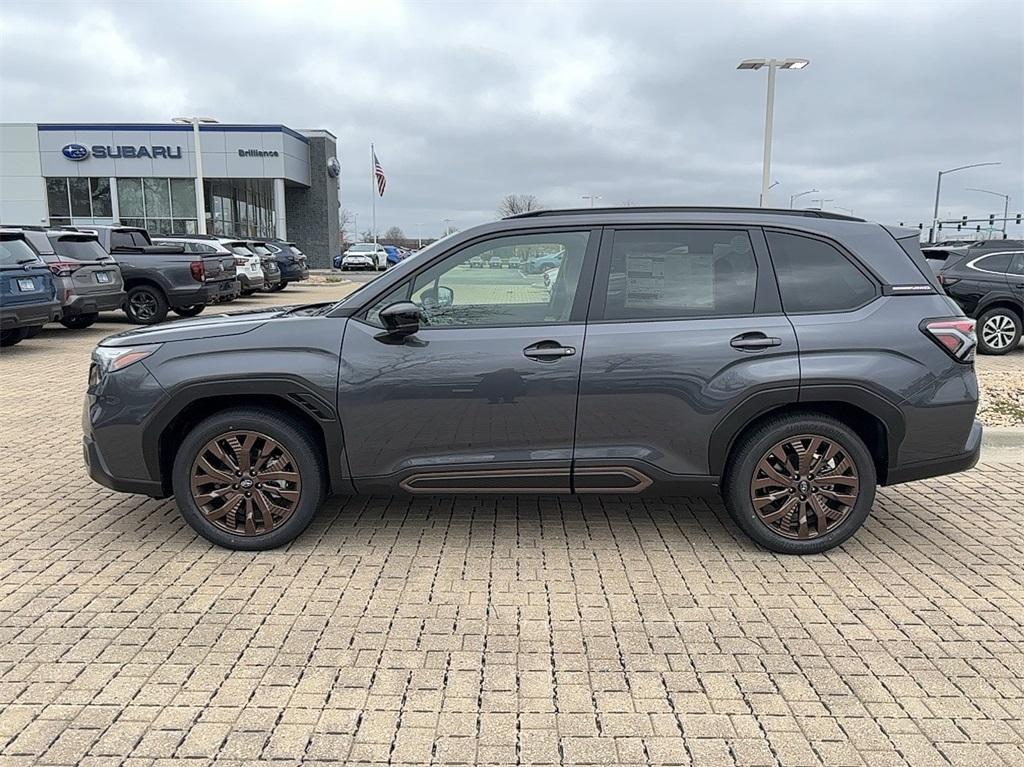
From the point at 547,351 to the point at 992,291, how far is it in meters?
10.2

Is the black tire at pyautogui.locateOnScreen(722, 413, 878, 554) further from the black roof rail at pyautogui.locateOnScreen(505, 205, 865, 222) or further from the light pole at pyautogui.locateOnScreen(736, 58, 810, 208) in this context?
A: the light pole at pyautogui.locateOnScreen(736, 58, 810, 208)

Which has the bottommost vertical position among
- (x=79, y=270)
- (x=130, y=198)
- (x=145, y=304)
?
(x=145, y=304)

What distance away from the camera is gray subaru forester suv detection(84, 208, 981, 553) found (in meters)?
4.01

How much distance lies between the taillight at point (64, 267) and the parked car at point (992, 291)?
13222 millimetres

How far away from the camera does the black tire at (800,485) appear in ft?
13.4

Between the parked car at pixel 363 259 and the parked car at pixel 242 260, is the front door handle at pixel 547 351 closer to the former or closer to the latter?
the parked car at pixel 242 260

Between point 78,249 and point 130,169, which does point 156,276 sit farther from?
point 130,169

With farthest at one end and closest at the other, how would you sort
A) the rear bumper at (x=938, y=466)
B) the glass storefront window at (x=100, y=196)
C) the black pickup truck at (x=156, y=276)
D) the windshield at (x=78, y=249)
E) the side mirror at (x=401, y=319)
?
the glass storefront window at (x=100, y=196), the black pickup truck at (x=156, y=276), the windshield at (x=78, y=249), the rear bumper at (x=938, y=466), the side mirror at (x=401, y=319)

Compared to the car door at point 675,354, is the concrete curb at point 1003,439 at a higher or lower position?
lower

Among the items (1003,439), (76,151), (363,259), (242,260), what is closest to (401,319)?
(1003,439)

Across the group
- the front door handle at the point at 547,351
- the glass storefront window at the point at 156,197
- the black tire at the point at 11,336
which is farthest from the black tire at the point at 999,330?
the glass storefront window at the point at 156,197

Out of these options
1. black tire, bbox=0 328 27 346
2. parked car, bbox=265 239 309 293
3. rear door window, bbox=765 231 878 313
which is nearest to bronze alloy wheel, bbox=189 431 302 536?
rear door window, bbox=765 231 878 313

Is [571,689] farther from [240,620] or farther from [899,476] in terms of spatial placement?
[899,476]

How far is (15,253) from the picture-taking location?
422 inches
